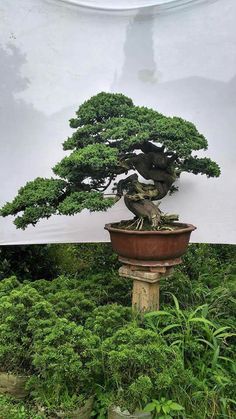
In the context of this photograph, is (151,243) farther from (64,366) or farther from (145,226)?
(64,366)

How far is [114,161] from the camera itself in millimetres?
1796

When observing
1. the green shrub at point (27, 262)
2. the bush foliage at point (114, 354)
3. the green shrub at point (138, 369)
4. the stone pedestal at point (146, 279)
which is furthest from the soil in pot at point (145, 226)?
the green shrub at point (27, 262)

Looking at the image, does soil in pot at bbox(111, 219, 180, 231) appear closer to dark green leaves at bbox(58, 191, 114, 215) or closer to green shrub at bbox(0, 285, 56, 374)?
dark green leaves at bbox(58, 191, 114, 215)

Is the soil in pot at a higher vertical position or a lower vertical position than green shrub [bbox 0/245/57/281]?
higher

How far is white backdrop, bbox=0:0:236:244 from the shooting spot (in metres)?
2.40

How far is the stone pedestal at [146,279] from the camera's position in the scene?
1.91m

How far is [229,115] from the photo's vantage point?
7.91ft

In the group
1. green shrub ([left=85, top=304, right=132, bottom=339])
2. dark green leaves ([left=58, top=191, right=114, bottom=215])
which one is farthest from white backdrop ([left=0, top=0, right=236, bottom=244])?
green shrub ([left=85, top=304, right=132, bottom=339])

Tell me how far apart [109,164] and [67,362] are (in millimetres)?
952

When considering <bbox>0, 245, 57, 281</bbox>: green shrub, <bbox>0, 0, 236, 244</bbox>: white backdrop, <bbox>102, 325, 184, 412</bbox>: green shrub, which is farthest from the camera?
<bbox>0, 245, 57, 281</bbox>: green shrub

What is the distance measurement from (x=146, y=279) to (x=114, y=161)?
668 millimetres

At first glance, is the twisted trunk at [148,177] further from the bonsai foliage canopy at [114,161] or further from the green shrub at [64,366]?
the green shrub at [64,366]

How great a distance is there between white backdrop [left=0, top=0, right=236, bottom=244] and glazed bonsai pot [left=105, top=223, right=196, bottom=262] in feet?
2.00

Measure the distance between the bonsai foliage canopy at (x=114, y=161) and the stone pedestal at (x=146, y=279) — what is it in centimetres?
23
